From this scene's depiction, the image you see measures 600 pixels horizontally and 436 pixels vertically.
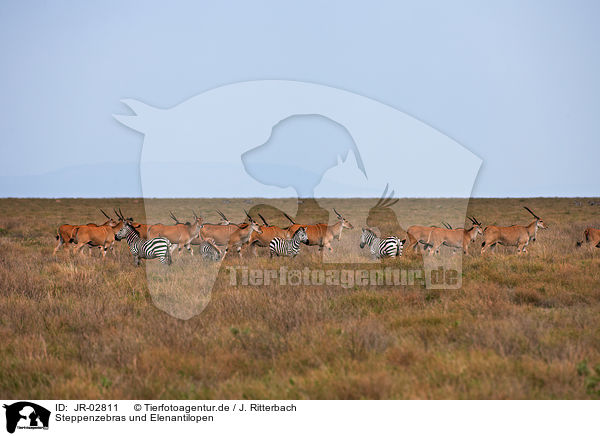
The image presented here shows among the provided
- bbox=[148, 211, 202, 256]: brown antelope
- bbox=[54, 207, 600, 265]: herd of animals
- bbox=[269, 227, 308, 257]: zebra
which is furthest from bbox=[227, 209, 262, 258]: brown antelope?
bbox=[148, 211, 202, 256]: brown antelope

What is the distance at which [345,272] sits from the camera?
12.6 metres

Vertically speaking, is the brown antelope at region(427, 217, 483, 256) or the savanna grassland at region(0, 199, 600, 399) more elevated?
the brown antelope at region(427, 217, 483, 256)

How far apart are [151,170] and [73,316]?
9.86 ft

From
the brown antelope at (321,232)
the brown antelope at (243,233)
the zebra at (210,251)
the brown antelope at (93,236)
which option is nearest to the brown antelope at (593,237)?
the brown antelope at (321,232)

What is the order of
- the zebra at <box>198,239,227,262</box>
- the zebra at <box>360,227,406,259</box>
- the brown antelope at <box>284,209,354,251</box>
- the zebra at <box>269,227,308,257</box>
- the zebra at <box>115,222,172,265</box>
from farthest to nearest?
the brown antelope at <box>284,209,354,251</box>, the zebra at <box>198,239,227,262</box>, the zebra at <box>269,227,308,257</box>, the zebra at <box>360,227,406,259</box>, the zebra at <box>115,222,172,265</box>

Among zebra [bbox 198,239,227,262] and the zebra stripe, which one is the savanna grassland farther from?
zebra [bbox 198,239,227,262]

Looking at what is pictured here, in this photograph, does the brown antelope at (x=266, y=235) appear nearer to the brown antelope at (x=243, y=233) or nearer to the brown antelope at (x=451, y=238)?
the brown antelope at (x=243, y=233)

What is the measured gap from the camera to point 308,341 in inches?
267

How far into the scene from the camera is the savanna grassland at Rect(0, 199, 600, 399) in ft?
17.3
